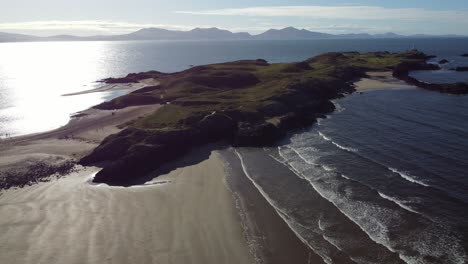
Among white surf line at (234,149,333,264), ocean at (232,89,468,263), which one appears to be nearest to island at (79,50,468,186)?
ocean at (232,89,468,263)

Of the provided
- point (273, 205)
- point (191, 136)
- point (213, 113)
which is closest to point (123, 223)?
point (273, 205)

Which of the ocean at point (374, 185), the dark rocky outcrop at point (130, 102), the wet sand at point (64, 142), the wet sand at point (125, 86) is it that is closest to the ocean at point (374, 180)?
the ocean at point (374, 185)

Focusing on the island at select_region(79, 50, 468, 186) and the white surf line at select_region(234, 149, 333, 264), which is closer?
the white surf line at select_region(234, 149, 333, 264)

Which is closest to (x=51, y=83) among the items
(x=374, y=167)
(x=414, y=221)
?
(x=374, y=167)

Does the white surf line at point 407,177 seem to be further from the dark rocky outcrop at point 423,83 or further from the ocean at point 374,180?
the dark rocky outcrop at point 423,83

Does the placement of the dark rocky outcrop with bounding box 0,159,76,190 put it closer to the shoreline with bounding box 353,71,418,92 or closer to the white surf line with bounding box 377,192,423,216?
the white surf line with bounding box 377,192,423,216

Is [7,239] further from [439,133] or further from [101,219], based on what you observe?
[439,133]
